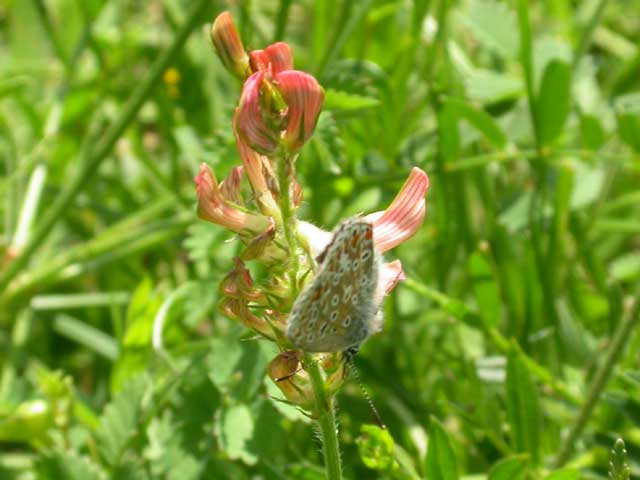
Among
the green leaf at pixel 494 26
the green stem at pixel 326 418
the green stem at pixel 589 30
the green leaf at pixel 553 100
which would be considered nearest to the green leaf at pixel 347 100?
the green leaf at pixel 553 100

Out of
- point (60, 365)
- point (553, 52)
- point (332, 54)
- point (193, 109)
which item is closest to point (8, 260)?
point (60, 365)

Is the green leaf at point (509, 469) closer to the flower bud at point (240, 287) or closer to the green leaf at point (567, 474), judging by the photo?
the green leaf at point (567, 474)

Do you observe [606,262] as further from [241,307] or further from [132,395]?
[241,307]

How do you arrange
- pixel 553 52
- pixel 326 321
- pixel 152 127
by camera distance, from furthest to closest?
1. pixel 152 127
2. pixel 553 52
3. pixel 326 321

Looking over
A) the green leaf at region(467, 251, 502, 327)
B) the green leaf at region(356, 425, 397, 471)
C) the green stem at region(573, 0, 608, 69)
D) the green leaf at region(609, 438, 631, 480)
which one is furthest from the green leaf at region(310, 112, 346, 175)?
the green stem at region(573, 0, 608, 69)

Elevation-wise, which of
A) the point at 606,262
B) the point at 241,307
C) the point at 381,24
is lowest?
the point at 606,262

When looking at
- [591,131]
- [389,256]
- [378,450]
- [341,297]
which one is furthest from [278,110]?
[591,131]

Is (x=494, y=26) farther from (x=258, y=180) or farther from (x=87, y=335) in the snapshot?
(x=258, y=180)
